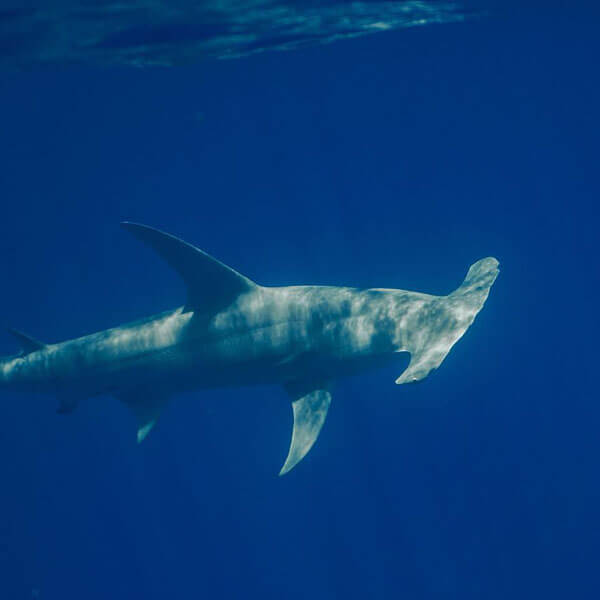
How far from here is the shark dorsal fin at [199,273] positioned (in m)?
7.35

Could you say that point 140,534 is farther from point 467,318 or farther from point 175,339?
point 467,318

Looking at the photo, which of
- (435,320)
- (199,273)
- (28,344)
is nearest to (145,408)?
(28,344)

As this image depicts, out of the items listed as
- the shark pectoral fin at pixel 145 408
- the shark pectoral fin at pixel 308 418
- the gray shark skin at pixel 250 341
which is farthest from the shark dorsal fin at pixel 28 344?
the shark pectoral fin at pixel 308 418

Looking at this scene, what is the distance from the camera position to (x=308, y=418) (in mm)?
8133

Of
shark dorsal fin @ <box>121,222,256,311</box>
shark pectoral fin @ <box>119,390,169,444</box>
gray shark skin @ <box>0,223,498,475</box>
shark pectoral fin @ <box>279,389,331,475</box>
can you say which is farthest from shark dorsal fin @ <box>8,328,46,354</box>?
shark pectoral fin @ <box>279,389,331,475</box>

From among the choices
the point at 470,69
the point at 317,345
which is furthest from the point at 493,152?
the point at 317,345

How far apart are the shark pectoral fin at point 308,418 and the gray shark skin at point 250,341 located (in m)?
0.01

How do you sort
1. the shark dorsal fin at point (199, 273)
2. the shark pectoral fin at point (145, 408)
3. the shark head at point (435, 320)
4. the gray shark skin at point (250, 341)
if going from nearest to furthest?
1. the shark head at point (435, 320)
2. the shark dorsal fin at point (199, 273)
3. the gray shark skin at point (250, 341)
4. the shark pectoral fin at point (145, 408)

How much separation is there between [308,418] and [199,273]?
244cm

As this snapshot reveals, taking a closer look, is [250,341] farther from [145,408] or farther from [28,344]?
[28,344]

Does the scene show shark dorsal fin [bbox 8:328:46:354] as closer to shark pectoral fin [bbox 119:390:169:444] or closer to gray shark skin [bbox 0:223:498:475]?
gray shark skin [bbox 0:223:498:475]

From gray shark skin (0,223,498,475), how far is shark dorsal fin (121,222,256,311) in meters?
0.01

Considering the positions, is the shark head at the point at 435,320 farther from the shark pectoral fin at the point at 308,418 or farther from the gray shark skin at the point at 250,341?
the shark pectoral fin at the point at 308,418

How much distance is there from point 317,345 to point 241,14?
11.3 m
